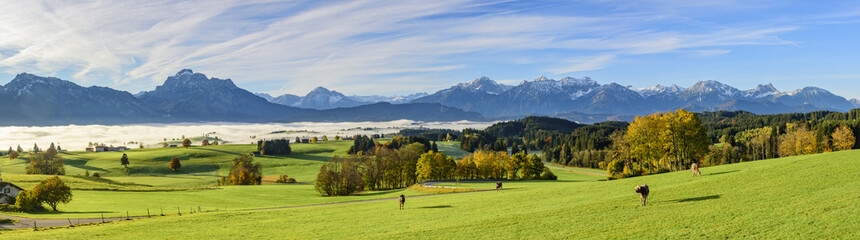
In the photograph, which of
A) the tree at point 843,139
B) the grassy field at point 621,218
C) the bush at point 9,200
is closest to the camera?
the grassy field at point 621,218

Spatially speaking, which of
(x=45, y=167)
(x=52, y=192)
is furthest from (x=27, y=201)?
(x=45, y=167)

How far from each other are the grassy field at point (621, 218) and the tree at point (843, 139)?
95341mm

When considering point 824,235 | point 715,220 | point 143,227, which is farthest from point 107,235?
point 824,235

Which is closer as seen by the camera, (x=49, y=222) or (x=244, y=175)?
(x=49, y=222)

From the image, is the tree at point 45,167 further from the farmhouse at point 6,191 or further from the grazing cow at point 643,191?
the grazing cow at point 643,191

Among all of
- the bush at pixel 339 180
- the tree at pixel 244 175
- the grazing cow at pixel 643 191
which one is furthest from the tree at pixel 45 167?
the grazing cow at pixel 643 191

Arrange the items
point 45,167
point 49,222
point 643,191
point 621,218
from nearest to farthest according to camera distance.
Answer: point 621,218 → point 643,191 → point 49,222 → point 45,167

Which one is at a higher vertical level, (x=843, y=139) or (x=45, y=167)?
(x=843, y=139)

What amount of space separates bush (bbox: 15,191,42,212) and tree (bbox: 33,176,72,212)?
649 mm

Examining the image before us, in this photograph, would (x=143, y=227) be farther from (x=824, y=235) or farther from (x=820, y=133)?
(x=820, y=133)

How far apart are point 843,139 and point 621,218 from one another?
12220 cm

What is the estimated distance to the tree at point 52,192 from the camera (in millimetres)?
61250

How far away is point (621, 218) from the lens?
83.4 feet

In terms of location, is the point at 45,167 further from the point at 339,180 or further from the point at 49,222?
the point at 49,222
